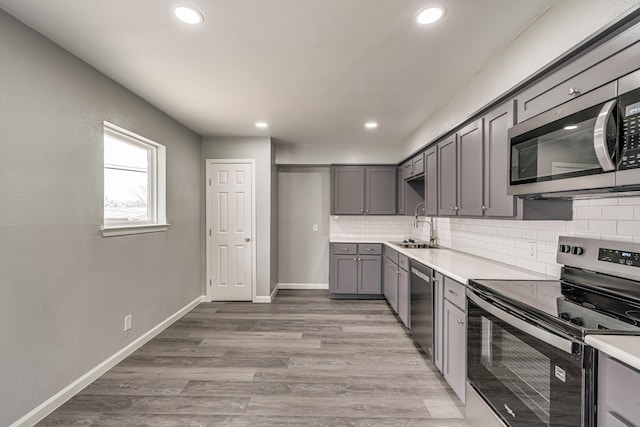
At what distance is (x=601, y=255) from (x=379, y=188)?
329 cm

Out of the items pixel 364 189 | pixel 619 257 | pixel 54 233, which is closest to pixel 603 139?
pixel 619 257

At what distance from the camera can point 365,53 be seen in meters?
2.03

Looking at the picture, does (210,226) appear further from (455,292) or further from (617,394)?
(617,394)

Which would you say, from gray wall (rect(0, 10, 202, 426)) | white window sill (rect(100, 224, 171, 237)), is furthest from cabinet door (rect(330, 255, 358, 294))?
gray wall (rect(0, 10, 202, 426))

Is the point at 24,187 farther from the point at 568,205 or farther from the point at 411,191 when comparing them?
the point at 411,191

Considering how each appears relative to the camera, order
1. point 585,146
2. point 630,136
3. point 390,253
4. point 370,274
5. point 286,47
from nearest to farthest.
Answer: point 630,136 < point 585,146 < point 286,47 < point 390,253 < point 370,274

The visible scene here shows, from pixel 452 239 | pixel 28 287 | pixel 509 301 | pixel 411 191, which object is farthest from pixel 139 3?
pixel 411 191

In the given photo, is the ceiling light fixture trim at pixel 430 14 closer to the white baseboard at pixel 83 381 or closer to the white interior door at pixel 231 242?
the white interior door at pixel 231 242

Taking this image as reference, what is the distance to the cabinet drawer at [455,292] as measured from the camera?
74.8 inches

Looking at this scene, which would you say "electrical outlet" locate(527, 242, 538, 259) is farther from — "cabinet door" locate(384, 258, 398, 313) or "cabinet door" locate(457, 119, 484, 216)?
"cabinet door" locate(384, 258, 398, 313)

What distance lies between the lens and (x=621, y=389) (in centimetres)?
91

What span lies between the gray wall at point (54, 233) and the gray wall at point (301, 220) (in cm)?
250

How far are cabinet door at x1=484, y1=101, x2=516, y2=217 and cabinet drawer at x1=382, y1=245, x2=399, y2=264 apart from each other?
1.64 meters

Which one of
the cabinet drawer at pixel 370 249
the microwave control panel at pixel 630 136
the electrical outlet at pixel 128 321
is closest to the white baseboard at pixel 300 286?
the cabinet drawer at pixel 370 249
